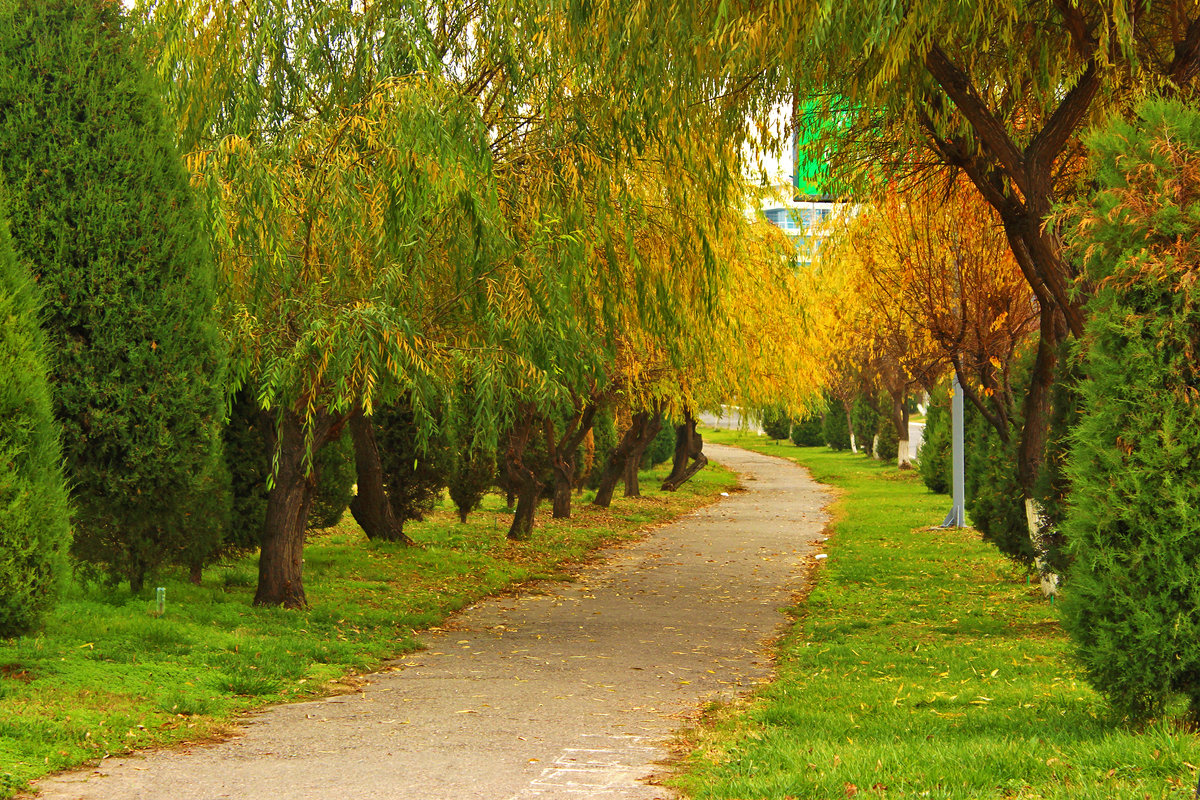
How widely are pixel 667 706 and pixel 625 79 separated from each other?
5109mm

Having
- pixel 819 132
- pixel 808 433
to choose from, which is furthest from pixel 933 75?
pixel 808 433

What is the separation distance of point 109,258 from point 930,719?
6.25 m

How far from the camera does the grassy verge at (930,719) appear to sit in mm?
4777

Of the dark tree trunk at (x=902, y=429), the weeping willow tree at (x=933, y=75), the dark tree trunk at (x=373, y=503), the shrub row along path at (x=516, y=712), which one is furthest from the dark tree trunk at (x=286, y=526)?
the dark tree trunk at (x=902, y=429)

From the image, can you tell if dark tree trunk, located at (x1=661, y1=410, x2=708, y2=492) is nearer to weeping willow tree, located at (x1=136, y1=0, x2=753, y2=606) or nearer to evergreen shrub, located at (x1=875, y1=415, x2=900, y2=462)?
evergreen shrub, located at (x1=875, y1=415, x2=900, y2=462)

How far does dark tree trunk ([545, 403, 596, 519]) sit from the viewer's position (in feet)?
61.6

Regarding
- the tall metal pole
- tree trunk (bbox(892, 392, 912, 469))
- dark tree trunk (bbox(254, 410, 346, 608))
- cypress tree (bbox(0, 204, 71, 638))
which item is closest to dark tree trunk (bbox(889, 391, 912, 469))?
tree trunk (bbox(892, 392, 912, 469))

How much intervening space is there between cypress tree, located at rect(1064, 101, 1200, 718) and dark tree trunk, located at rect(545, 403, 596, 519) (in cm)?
1265

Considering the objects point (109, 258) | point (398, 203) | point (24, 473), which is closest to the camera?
point (24, 473)

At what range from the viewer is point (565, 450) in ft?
66.5

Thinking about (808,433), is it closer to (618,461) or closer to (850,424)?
(850,424)

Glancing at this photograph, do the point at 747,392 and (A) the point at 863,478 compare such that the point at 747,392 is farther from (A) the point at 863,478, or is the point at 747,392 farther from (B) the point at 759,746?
(A) the point at 863,478

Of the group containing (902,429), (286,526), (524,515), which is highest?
(902,429)

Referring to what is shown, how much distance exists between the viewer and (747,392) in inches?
767
